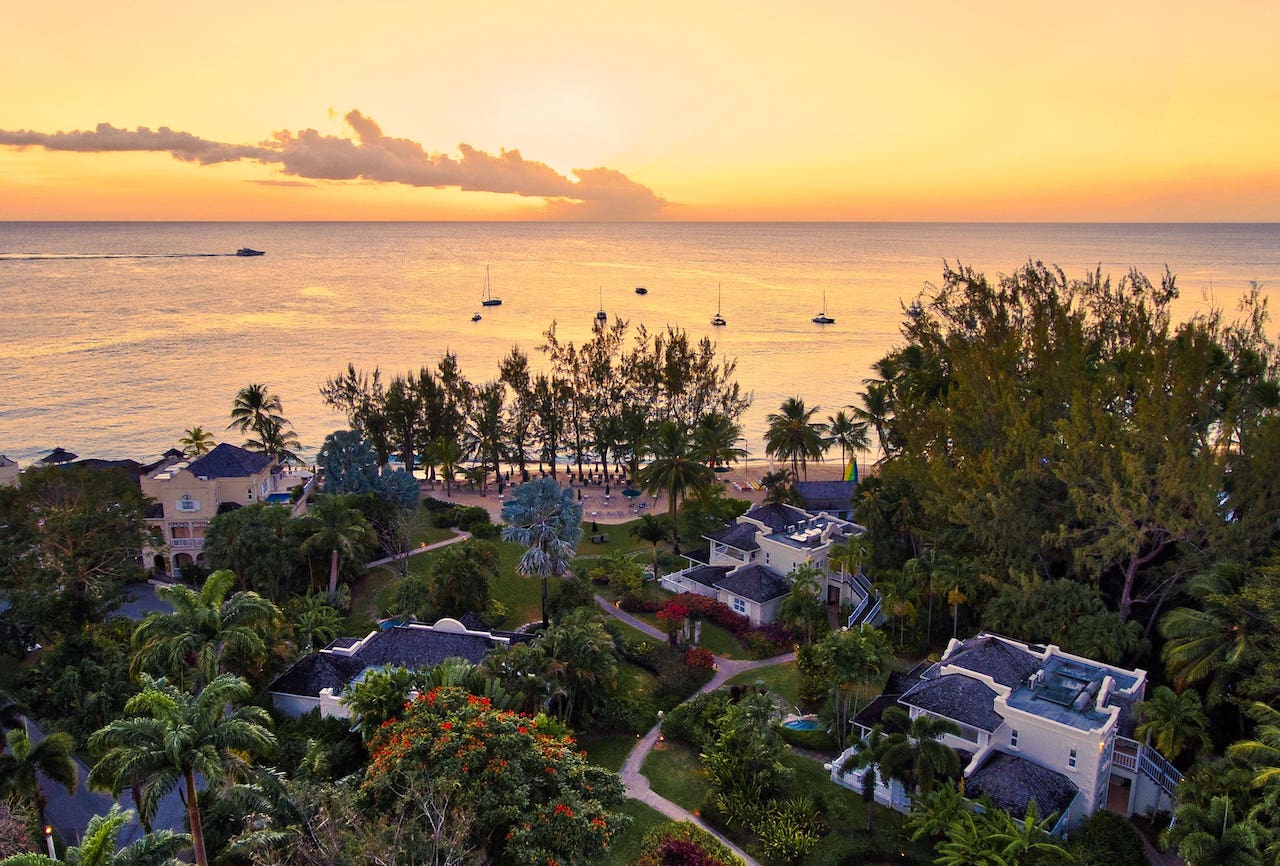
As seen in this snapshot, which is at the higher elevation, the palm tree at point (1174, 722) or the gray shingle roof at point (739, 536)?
the palm tree at point (1174, 722)

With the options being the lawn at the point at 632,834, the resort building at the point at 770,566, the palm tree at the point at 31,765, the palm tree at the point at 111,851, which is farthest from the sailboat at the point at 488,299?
the palm tree at the point at 111,851

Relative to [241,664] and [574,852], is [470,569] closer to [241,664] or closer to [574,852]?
[241,664]

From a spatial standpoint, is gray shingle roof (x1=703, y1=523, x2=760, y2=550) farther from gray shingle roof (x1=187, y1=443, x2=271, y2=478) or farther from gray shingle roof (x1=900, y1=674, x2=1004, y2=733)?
gray shingle roof (x1=187, y1=443, x2=271, y2=478)

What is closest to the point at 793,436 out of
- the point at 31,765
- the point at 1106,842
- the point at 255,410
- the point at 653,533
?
the point at 653,533

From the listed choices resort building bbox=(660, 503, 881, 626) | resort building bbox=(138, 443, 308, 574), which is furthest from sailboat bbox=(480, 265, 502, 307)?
resort building bbox=(660, 503, 881, 626)

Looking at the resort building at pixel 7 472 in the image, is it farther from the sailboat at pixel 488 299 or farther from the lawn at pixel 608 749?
the sailboat at pixel 488 299

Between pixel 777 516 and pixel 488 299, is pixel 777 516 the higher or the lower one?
the lower one

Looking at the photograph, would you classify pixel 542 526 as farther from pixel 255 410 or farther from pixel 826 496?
pixel 255 410
